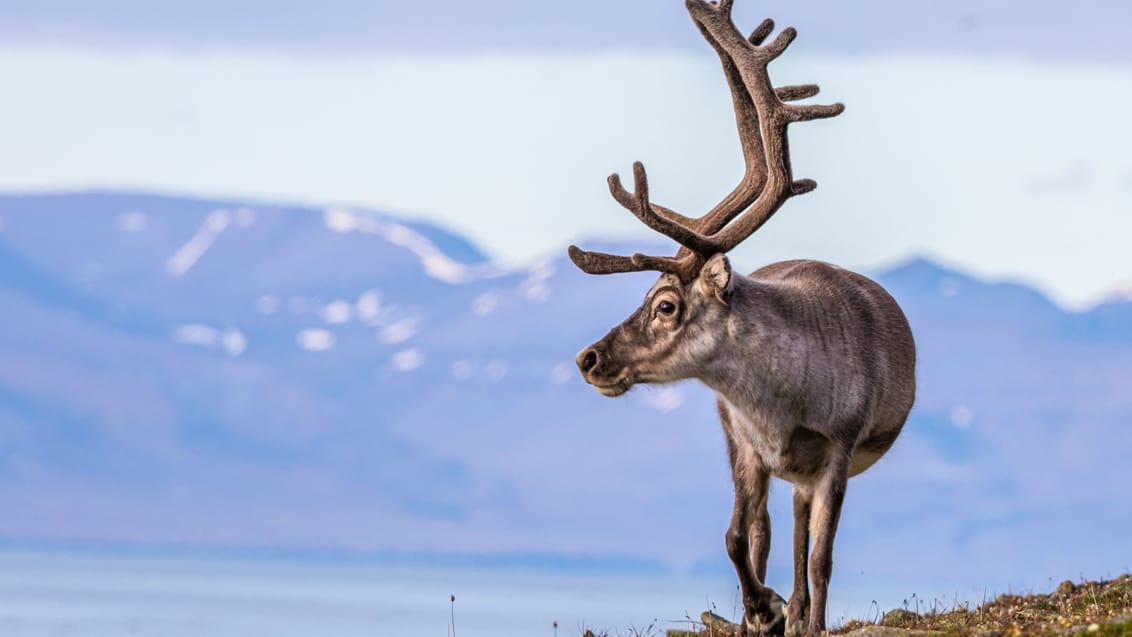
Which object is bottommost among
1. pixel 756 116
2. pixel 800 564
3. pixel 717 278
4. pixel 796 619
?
pixel 796 619

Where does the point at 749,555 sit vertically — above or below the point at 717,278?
below

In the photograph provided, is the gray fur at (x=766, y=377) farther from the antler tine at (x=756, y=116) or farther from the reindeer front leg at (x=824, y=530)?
the antler tine at (x=756, y=116)

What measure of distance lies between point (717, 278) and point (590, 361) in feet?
4.03

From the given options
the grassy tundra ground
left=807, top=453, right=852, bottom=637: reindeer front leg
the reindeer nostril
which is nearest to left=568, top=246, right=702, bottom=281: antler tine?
the reindeer nostril

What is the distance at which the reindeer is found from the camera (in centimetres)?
1672

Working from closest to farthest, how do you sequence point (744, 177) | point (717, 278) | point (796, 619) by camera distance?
point (717, 278) → point (796, 619) → point (744, 177)

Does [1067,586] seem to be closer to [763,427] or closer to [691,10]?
[763,427]

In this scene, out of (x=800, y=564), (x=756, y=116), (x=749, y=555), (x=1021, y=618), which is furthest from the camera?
(x=756, y=116)

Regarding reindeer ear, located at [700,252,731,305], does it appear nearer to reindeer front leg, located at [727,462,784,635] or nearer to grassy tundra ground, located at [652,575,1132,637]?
reindeer front leg, located at [727,462,784,635]

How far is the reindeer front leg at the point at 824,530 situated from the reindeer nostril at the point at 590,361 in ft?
6.80

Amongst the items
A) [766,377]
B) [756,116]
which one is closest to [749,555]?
[766,377]

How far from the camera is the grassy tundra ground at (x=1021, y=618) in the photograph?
1467 cm

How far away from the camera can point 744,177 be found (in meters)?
18.3

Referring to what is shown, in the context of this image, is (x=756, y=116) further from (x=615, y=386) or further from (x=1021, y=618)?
(x=1021, y=618)
